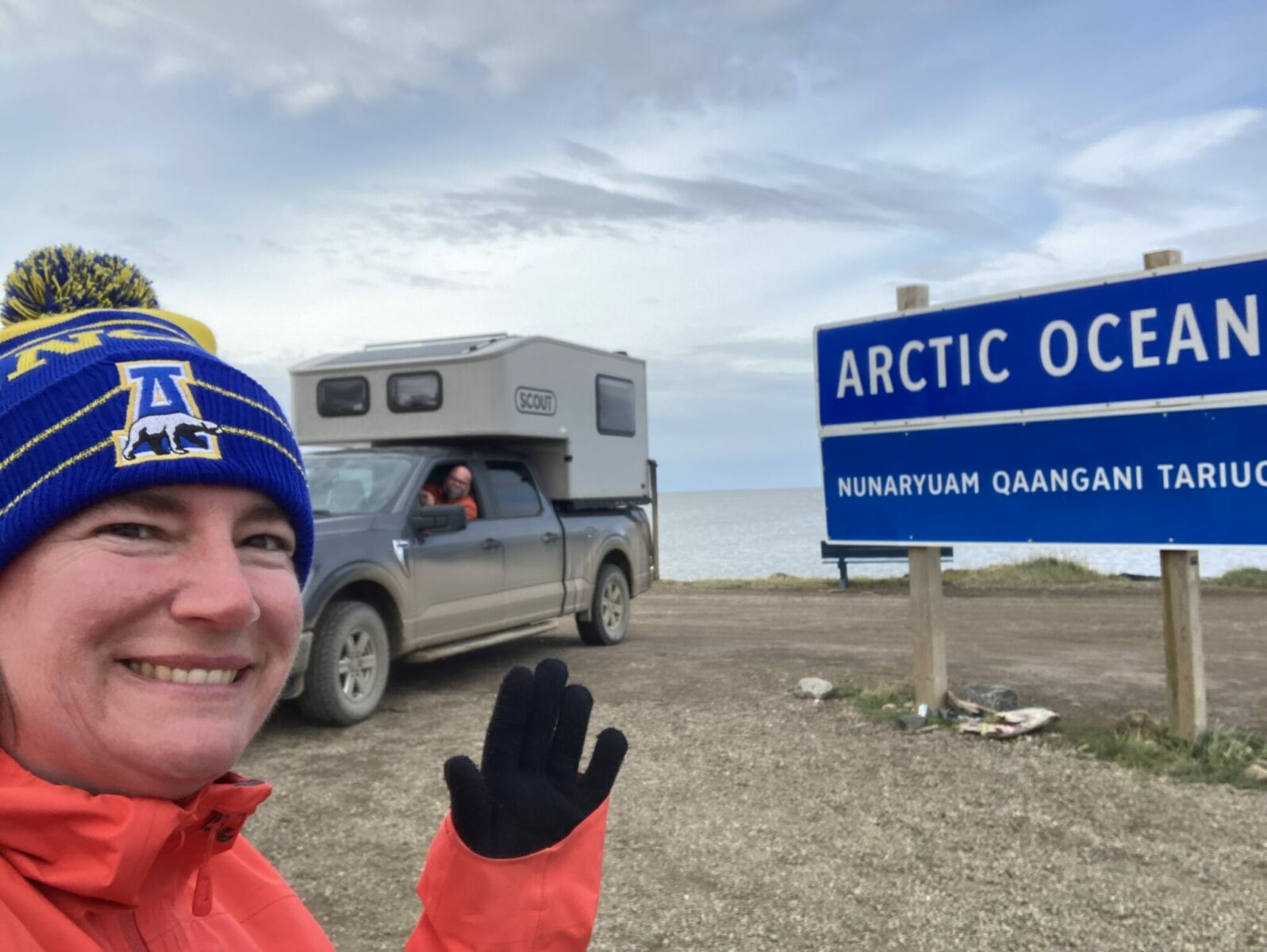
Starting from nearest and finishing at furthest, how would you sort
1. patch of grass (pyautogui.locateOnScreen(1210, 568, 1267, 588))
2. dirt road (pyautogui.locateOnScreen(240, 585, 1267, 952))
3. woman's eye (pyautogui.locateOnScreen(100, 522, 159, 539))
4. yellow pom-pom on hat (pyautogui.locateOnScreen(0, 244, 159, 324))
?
woman's eye (pyautogui.locateOnScreen(100, 522, 159, 539)) → yellow pom-pom on hat (pyautogui.locateOnScreen(0, 244, 159, 324)) → dirt road (pyautogui.locateOnScreen(240, 585, 1267, 952)) → patch of grass (pyautogui.locateOnScreen(1210, 568, 1267, 588))

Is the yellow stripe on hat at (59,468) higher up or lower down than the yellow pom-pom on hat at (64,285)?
lower down

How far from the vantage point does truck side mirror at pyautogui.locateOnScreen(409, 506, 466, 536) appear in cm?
729

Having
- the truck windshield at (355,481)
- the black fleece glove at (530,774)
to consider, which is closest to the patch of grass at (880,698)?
the truck windshield at (355,481)

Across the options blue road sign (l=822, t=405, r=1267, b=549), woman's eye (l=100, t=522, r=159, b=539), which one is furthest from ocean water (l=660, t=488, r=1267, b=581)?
woman's eye (l=100, t=522, r=159, b=539)

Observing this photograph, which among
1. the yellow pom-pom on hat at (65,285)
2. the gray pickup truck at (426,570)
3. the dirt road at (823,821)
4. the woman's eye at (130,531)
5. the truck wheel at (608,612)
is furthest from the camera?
the truck wheel at (608,612)

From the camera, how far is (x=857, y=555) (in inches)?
642

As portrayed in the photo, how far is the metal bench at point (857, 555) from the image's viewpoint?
1577 centimetres

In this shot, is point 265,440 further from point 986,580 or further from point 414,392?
point 986,580

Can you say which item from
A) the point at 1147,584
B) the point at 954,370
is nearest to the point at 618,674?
the point at 954,370

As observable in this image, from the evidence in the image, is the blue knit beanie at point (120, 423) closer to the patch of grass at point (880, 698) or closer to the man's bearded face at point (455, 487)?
the patch of grass at point (880, 698)

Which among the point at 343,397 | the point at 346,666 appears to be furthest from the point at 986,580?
the point at 346,666

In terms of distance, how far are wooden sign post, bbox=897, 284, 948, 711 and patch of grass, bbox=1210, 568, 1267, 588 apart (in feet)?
32.4

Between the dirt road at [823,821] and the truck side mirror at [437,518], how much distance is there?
50.4 inches

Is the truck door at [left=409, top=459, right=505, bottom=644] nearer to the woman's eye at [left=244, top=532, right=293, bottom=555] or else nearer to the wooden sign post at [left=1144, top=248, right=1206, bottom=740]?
the wooden sign post at [left=1144, top=248, right=1206, bottom=740]
